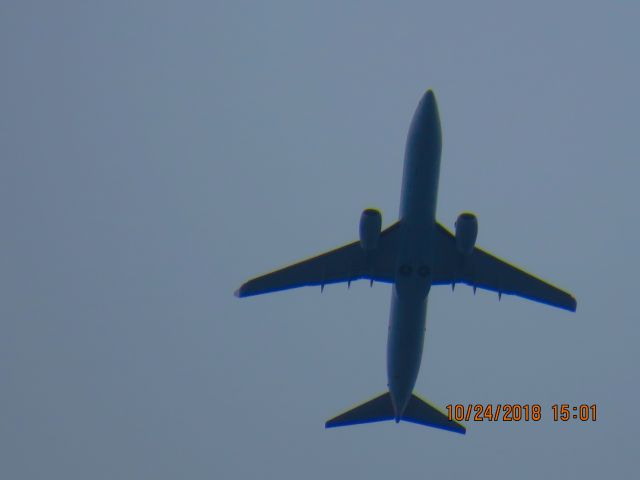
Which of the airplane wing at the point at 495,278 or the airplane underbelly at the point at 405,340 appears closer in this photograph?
the airplane underbelly at the point at 405,340

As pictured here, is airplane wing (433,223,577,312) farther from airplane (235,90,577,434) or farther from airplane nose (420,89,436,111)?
airplane nose (420,89,436,111)

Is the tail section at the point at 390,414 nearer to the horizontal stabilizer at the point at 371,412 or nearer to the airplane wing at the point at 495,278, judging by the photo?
the horizontal stabilizer at the point at 371,412

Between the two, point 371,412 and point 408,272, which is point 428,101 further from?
point 371,412

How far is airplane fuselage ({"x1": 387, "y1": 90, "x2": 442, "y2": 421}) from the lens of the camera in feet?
117

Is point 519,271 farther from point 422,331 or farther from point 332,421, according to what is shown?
point 332,421

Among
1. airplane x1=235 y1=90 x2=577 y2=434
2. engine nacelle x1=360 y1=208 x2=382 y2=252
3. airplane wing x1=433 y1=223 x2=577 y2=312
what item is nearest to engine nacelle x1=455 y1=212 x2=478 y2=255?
airplane x1=235 y1=90 x2=577 y2=434

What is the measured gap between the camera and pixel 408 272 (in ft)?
126

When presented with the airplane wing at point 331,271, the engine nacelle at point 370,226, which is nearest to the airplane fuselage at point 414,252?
the engine nacelle at point 370,226

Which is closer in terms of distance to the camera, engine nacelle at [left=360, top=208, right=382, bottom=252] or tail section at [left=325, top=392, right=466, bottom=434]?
engine nacelle at [left=360, top=208, right=382, bottom=252]

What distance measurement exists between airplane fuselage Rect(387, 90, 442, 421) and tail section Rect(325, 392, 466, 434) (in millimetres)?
2120

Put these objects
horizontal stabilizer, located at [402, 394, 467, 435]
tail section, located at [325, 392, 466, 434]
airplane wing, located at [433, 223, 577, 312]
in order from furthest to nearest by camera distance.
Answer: horizontal stabilizer, located at [402, 394, 467, 435] → tail section, located at [325, 392, 466, 434] → airplane wing, located at [433, 223, 577, 312]

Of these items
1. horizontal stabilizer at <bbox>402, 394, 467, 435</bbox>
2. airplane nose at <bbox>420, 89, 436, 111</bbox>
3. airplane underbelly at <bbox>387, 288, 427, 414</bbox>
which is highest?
airplane nose at <bbox>420, 89, 436, 111</bbox>

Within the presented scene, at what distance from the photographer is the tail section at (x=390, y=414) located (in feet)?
148

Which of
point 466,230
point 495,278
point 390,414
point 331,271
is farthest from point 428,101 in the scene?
point 390,414
